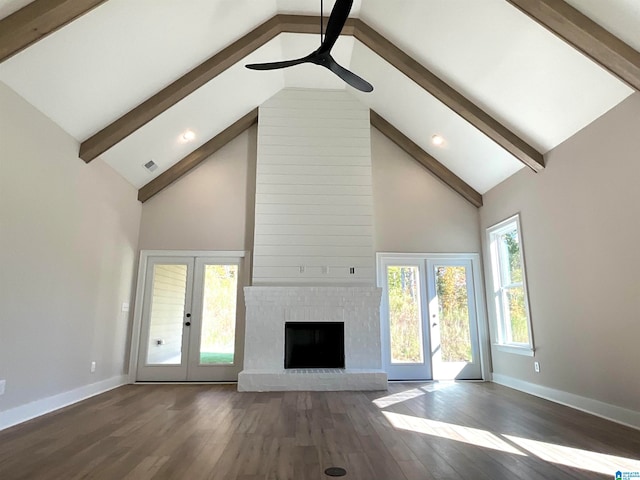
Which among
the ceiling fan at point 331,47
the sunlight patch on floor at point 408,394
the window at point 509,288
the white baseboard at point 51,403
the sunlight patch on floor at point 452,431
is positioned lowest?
the sunlight patch on floor at point 408,394

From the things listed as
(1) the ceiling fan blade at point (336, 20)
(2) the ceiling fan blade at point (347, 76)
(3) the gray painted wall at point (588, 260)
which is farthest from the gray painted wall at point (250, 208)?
(1) the ceiling fan blade at point (336, 20)

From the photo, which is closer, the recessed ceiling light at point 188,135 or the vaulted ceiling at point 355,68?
the vaulted ceiling at point 355,68

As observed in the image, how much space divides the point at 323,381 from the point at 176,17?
14.7ft

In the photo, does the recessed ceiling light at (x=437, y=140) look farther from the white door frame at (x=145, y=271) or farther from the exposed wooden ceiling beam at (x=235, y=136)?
the white door frame at (x=145, y=271)

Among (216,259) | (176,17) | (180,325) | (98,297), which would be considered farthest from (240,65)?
(180,325)

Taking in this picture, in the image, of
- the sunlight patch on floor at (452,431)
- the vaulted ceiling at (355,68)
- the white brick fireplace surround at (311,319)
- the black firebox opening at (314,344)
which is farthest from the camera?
the black firebox opening at (314,344)

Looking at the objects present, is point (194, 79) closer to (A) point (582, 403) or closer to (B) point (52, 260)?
(B) point (52, 260)

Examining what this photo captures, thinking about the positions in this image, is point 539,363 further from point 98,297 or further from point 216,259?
point 98,297

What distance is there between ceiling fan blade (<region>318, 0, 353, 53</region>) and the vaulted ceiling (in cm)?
140

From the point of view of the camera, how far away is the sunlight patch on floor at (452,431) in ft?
9.00

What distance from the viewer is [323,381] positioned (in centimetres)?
499

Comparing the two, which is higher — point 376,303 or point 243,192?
point 243,192

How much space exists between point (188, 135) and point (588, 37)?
468 centimetres

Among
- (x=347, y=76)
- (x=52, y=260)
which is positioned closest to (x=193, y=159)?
(x=52, y=260)
